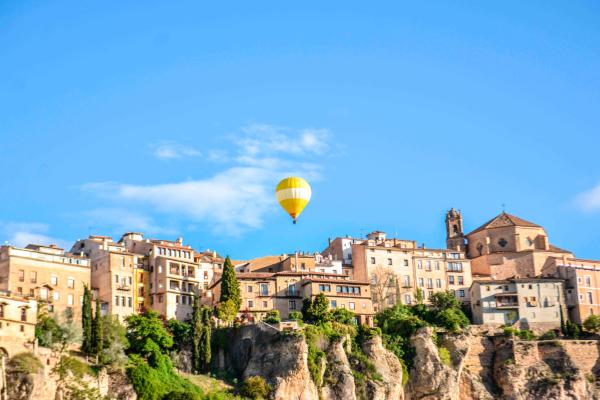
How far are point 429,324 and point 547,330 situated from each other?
12.1m

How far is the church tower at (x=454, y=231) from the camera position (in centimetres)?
11619

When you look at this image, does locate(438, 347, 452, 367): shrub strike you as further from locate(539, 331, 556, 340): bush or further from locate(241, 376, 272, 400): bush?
locate(241, 376, 272, 400): bush

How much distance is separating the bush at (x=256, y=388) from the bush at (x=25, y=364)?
16.4 m

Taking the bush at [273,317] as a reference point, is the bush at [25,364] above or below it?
below

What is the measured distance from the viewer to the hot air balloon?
3226 inches

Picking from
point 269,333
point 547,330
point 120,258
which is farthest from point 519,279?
point 120,258

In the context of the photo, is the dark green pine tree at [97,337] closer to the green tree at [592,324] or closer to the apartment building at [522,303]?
the apartment building at [522,303]

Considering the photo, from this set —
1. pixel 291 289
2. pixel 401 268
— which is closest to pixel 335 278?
pixel 291 289

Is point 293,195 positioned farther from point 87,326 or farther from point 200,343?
point 87,326

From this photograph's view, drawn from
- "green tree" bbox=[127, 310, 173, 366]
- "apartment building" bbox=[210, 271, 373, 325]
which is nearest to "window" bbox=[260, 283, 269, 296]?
"apartment building" bbox=[210, 271, 373, 325]

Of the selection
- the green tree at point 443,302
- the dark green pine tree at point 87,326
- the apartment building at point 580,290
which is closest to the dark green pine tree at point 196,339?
the dark green pine tree at point 87,326

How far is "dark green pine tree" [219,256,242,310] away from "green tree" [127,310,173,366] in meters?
8.16

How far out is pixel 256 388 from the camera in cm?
8106

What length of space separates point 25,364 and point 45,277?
15.3 metres
